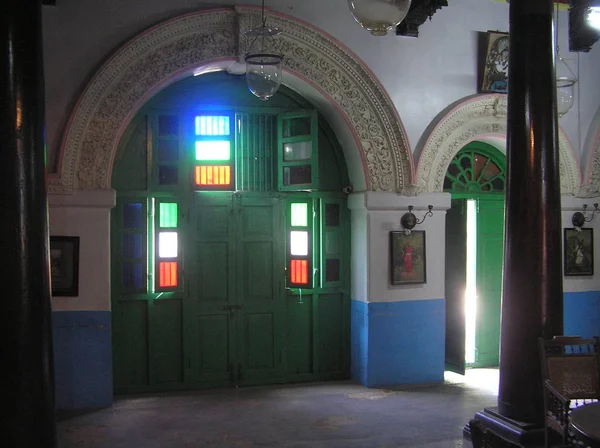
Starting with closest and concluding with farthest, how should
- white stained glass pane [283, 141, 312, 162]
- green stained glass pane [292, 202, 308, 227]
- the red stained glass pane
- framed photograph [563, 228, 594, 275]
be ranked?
white stained glass pane [283, 141, 312, 162]
the red stained glass pane
green stained glass pane [292, 202, 308, 227]
framed photograph [563, 228, 594, 275]

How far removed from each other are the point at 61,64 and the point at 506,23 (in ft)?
15.8

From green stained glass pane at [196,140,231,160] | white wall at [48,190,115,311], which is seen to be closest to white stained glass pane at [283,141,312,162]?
green stained glass pane at [196,140,231,160]

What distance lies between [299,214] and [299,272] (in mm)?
639

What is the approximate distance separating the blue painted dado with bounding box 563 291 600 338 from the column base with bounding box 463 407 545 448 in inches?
139

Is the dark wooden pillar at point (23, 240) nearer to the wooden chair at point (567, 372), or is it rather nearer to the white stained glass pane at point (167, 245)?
the white stained glass pane at point (167, 245)

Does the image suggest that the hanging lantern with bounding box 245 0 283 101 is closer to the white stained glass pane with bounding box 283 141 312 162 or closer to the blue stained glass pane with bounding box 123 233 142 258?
the white stained glass pane with bounding box 283 141 312 162

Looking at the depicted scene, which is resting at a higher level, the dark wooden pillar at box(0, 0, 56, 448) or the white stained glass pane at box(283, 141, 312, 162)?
the white stained glass pane at box(283, 141, 312, 162)

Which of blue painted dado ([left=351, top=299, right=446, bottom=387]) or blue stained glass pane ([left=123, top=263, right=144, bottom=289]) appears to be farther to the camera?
blue painted dado ([left=351, top=299, right=446, bottom=387])

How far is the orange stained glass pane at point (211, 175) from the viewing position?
6.63m

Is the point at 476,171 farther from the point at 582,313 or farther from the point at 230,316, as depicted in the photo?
the point at 230,316

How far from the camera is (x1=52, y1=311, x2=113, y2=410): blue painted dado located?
19.7 feet

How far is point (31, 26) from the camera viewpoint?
3680 millimetres

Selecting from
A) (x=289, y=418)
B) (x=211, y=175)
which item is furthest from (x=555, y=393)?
(x=211, y=175)

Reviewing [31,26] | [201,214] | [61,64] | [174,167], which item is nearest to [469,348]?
[201,214]
